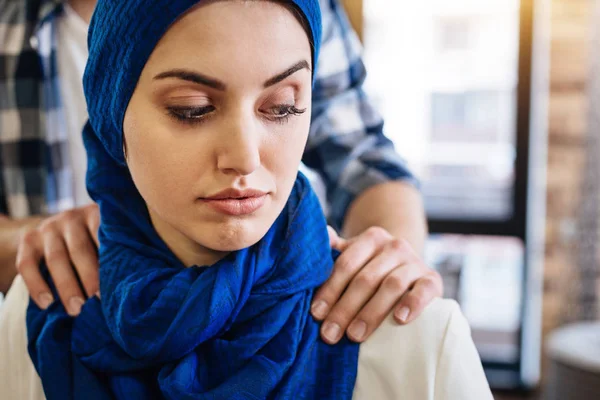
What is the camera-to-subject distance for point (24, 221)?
4.41 ft

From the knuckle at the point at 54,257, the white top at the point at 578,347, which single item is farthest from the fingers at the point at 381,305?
the white top at the point at 578,347

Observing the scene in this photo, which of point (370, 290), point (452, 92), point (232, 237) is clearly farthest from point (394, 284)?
point (452, 92)

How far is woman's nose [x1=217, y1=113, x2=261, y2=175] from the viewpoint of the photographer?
31.0 inches

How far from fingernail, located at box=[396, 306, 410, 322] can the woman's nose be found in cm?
31

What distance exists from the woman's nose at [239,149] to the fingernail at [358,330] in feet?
0.95

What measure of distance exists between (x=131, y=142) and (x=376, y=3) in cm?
275

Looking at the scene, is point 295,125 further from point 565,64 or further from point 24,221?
point 565,64

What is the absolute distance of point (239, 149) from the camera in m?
0.79

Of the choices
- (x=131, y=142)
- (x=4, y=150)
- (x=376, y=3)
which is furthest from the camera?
(x=376, y=3)

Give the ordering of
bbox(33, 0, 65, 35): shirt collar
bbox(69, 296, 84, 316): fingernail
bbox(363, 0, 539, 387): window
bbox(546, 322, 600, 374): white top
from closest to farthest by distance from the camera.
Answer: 1. bbox(69, 296, 84, 316): fingernail
2. bbox(33, 0, 65, 35): shirt collar
3. bbox(546, 322, 600, 374): white top
4. bbox(363, 0, 539, 387): window

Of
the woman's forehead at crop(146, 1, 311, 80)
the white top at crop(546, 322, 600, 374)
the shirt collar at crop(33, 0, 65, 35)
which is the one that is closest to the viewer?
the woman's forehead at crop(146, 1, 311, 80)

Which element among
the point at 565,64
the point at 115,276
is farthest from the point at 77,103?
the point at 565,64

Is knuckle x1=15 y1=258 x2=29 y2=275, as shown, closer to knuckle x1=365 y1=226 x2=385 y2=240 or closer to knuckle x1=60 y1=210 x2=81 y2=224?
knuckle x1=60 y1=210 x2=81 y2=224

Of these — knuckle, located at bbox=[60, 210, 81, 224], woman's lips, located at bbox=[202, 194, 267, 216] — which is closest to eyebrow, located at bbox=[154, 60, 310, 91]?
woman's lips, located at bbox=[202, 194, 267, 216]
